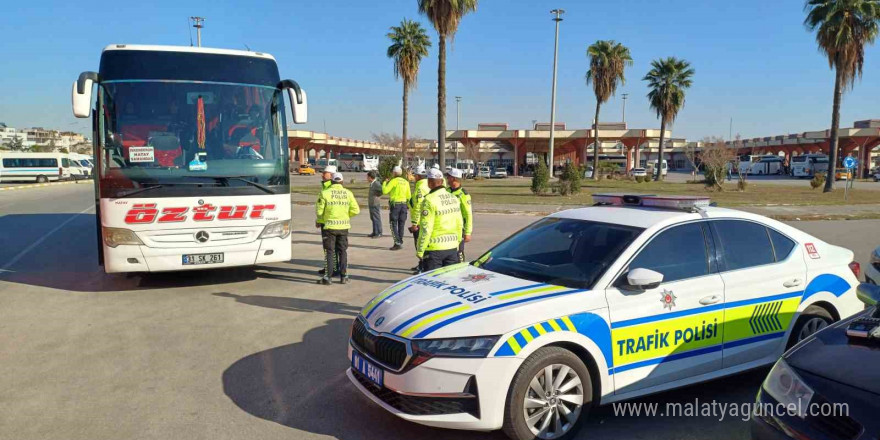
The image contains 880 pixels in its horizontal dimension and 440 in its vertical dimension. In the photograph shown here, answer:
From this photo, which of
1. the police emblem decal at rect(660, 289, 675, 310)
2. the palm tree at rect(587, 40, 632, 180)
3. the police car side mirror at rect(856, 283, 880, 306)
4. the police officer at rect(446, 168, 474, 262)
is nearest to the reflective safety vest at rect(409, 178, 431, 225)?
the police officer at rect(446, 168, 474, 262)

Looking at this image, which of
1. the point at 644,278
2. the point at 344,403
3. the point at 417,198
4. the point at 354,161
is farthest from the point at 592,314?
the point at 354,161

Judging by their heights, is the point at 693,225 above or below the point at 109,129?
below

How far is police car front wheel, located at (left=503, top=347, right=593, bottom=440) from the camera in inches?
141

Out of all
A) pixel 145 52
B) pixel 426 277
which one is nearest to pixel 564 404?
pixel 426 277

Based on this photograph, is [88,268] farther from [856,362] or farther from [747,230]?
[856,362]

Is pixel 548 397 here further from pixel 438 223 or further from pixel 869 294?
pixel 438 223

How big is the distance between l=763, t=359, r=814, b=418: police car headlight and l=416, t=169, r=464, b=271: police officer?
12.8 feet

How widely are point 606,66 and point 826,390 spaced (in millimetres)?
50495

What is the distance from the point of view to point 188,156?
26.1 ft

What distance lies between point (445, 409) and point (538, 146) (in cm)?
7501

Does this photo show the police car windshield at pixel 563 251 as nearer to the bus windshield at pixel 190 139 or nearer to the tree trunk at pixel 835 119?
the bus windshield at pixel 190 139

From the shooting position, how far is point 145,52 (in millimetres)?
8078

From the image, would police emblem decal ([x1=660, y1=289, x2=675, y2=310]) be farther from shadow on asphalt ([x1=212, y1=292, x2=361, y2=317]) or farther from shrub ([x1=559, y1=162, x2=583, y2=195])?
shrub ([x1=559, y1=162, x2=583, y2=195])

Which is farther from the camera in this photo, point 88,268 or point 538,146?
point 538,146
